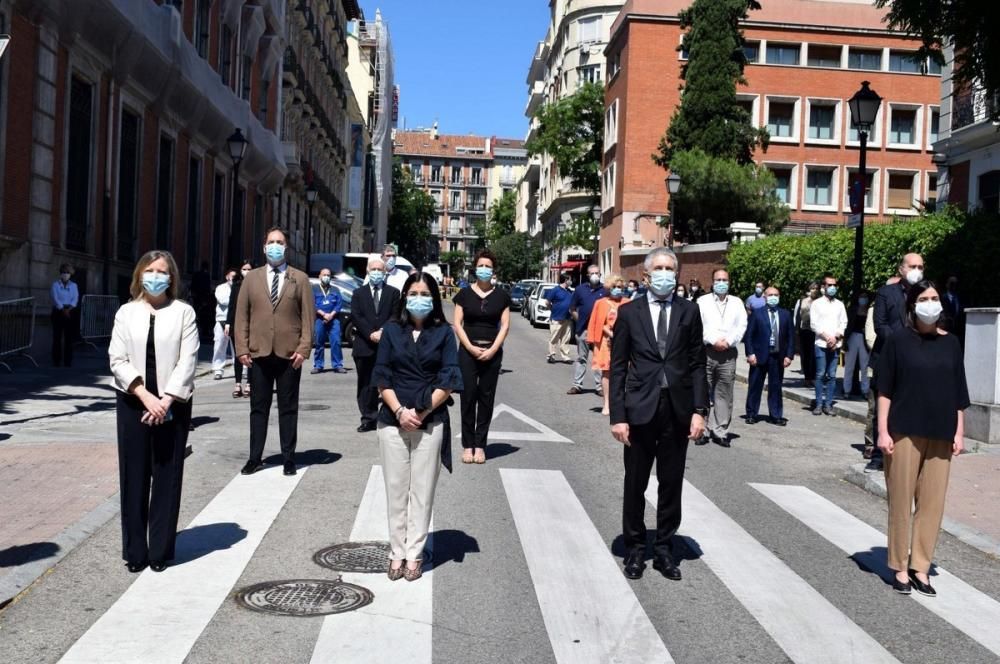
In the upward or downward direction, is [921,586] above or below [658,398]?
below

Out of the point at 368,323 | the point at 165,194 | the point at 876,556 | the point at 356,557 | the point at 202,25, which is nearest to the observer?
the point at 356,557

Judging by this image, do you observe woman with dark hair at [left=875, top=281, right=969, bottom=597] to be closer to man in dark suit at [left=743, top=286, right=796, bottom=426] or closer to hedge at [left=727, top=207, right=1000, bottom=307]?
man in dark suit at [left=743, top=286, right=796, bottom=426]

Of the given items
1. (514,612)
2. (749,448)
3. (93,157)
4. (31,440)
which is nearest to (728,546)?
(514,612)

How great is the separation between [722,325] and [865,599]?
573cm

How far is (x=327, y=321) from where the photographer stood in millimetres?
18812

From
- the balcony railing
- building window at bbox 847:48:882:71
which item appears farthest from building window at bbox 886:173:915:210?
the balcony railing

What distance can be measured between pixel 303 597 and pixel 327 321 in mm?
13523

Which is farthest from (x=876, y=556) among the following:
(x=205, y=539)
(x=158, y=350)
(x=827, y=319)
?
(x=827, y=319)

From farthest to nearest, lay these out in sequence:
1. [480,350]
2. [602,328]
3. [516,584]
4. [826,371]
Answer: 1. [826,371]
2. [602,328]
3. [480,350]
4. [516,584]

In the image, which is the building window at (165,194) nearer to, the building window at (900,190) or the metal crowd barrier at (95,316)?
the metal crowd barrier at (95,316)

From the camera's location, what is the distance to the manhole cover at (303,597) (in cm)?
534

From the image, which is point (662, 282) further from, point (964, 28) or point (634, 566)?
point (964, 28)

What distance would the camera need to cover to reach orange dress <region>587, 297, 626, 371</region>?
14.3m

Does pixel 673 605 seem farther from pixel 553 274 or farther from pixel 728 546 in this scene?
pixel 553 274
